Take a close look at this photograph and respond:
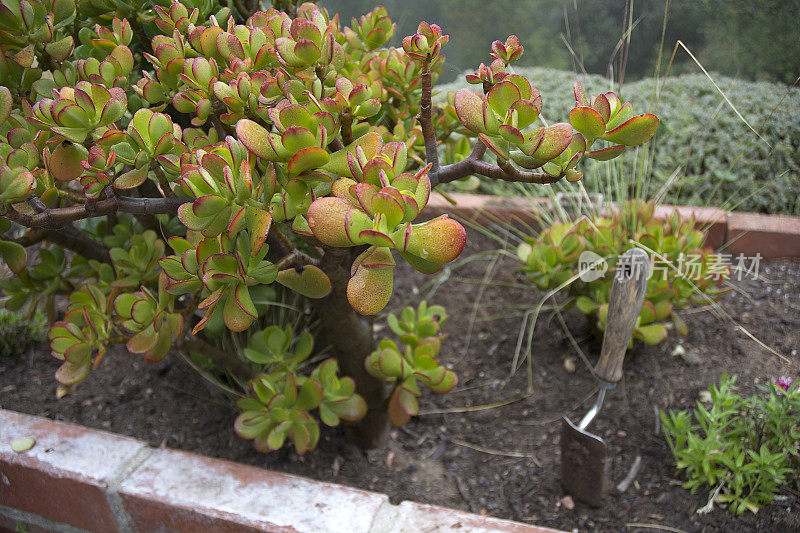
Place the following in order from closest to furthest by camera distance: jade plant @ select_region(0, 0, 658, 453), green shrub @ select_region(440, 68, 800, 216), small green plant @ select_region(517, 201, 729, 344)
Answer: jade plant @ select_region(0, 0, 658, 453) → small green plant @ select_region(517, 201, 729, 344) → green shrub @ select_region(440, 68, 800, 216)

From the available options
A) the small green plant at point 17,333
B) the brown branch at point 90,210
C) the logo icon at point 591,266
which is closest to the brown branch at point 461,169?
the brown branch at point 90,210

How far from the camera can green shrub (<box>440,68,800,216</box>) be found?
1957 millimetres

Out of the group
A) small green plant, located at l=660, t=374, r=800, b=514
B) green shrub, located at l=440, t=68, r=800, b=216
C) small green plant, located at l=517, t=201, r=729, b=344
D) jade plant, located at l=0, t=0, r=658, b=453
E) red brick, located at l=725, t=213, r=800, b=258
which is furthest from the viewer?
green shrub, located at l=440, t=68, r=800, b=216

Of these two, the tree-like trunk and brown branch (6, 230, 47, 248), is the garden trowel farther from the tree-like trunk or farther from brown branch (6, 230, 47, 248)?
brown branch (6, 230, 47, 248)

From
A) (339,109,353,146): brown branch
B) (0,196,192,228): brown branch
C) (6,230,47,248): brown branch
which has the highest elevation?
(339,109,353,146): brown branch

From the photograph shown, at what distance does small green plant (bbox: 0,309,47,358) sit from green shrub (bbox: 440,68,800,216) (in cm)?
171

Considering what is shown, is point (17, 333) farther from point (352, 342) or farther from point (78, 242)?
point (352, 342)

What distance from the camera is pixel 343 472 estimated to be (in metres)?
1.34

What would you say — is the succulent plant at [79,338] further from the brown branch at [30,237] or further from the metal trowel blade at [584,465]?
the metal trowel blade at [584,465]

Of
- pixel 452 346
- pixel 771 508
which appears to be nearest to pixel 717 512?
pixel 771 508

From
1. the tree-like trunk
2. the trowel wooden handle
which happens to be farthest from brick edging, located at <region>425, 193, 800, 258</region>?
the tree-like trunk

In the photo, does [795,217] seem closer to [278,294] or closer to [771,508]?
[771,508]

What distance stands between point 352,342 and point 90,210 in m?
0.61

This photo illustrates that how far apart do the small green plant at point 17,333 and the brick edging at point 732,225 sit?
1.32 m
